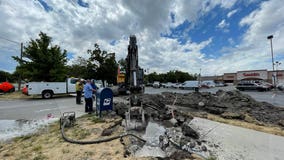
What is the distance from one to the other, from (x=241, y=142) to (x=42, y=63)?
19392mm

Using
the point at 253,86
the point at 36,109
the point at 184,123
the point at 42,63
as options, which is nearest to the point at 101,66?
the point at 42,63

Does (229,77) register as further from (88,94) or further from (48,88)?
(88,94)

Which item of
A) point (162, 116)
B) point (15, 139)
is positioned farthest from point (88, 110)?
point (162, 116)

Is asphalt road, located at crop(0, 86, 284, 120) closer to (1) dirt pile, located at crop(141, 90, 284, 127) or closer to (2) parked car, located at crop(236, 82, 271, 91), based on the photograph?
(1) dirt pile, located at crop(141, 90, 284, 127)

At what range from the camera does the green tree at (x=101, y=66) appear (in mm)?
23453

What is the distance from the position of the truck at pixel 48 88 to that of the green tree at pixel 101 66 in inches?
288

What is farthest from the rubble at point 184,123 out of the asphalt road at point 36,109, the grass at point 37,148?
the asphalt road at point 36,109

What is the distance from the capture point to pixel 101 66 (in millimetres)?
23516

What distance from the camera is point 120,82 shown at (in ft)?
57.3

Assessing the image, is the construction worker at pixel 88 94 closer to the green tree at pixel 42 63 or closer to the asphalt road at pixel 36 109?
the asphalt road at pixel 36 109

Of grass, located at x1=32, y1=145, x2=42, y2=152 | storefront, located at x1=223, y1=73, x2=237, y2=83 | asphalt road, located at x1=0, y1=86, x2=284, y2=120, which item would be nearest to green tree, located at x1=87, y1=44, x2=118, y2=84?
asphalt road, located at x1=0, y1=86, x2=284, y2=120

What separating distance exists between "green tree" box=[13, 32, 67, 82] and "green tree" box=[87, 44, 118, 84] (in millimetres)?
5654

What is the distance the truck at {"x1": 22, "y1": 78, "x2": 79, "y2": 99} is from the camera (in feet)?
45.5

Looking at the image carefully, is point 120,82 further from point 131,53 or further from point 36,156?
point 36,156
